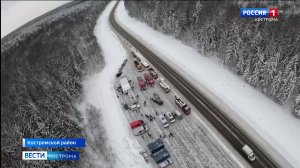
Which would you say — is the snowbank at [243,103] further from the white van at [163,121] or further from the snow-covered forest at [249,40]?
the white van at [163,121]

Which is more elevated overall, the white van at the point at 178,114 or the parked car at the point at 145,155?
the white van at the point at 178,114

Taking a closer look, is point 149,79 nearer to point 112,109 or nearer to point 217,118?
point 112,109

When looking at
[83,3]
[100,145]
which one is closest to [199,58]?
[100,145]

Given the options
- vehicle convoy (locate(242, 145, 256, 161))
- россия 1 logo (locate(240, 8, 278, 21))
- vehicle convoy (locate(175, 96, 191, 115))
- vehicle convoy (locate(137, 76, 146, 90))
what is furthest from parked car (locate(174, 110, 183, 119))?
россия 1 logo (locate(240, 8, 278, 21))

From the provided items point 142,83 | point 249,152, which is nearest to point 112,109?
point 142,83

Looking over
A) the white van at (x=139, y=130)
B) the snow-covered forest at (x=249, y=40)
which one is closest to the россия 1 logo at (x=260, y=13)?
the snow-covered forest at (x=249, y=40)

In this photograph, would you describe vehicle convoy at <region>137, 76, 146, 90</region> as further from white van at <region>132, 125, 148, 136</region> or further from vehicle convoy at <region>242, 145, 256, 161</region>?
vehicle convoy at <region>242, 145, 256, 161</region>

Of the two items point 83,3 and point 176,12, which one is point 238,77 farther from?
point 83,3
